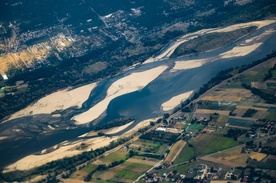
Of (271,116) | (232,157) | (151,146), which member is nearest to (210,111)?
(271,116)

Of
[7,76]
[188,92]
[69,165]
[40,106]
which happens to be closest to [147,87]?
[188,92]

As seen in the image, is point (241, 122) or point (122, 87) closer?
point (241, 122)

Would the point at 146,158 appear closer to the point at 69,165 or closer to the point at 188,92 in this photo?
the point at 69,165

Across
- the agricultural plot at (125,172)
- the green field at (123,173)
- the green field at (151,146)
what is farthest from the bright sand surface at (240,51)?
the green field at (123,173)

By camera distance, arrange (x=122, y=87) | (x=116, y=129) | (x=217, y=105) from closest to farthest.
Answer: (x=217, y=105) < (x=116, y=129) < (x=122, y=87)

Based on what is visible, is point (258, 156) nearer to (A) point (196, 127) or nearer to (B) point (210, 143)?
(B) point (210, 143)

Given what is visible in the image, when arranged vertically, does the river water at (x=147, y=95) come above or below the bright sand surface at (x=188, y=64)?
below

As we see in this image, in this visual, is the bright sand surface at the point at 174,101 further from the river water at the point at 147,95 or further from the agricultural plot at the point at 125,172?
the agricultural plot at the point at 125,172

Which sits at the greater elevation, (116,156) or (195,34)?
(195,34)
